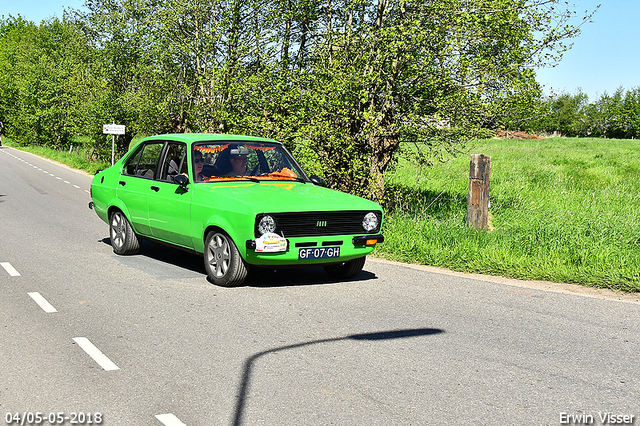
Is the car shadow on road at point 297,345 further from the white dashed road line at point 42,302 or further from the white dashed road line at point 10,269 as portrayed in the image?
the white dashed road line at point 10,269

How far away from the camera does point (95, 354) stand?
538 centimetres

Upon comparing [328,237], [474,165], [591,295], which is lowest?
[591,295]

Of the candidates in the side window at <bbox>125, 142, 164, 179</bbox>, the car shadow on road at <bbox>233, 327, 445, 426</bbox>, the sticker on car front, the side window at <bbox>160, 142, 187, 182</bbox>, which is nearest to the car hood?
the sticker on car front

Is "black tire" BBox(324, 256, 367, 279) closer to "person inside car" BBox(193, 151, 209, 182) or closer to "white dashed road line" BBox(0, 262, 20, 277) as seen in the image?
"person inside car" BBox(193, 151, 209, 182)

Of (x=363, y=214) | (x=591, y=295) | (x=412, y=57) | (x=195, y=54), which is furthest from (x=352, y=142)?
(x=195, y=54)

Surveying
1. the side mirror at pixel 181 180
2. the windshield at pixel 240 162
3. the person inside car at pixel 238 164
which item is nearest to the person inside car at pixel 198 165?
the windshield at pixel 240 162

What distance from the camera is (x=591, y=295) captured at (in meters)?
Result: 8.09

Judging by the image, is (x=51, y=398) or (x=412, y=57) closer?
(x=51, y=398)

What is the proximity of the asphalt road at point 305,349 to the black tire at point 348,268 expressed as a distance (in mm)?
157

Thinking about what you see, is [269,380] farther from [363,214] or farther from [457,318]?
[363,214]

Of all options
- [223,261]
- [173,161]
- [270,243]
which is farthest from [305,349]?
[173,161]

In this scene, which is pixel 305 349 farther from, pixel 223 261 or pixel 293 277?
pixel 293 277

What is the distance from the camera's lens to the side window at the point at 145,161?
31.5 feet

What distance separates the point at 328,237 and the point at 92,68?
32228 millimetres
